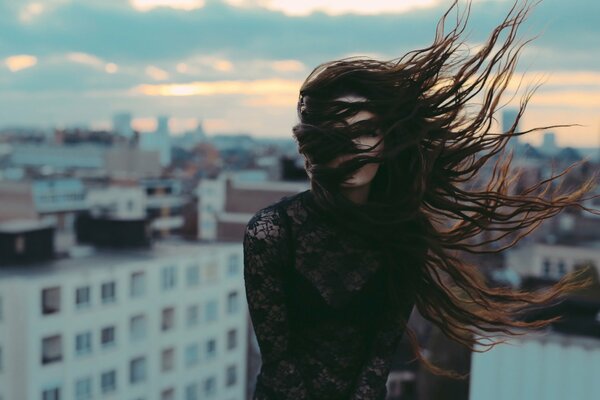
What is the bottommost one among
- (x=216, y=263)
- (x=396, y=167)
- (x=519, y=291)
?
(x=216, y=263)

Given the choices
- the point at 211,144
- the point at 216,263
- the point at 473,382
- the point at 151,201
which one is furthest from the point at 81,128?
the point at 473,382

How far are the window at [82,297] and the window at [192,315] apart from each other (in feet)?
13.3

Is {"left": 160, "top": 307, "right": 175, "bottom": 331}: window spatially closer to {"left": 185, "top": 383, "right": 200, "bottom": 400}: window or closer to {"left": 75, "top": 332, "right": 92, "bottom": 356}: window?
{"left": 185, "top": 383, "right": 200, "bottom": 400}: window

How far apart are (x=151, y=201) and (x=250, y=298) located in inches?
1535

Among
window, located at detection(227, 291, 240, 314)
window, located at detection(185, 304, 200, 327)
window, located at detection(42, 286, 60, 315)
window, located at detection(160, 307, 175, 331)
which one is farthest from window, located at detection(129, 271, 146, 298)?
window, located at detection(227, 291, 240, 314)

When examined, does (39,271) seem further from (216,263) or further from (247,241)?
(247,241)

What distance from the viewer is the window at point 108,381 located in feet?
61.1

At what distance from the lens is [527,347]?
2908mm

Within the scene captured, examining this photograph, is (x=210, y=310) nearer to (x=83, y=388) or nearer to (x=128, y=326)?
(x=128, y=326)

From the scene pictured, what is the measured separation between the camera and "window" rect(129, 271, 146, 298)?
62.3 ft

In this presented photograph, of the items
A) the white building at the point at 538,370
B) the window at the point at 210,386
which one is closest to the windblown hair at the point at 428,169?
Answer: the white building at the point at 538,370

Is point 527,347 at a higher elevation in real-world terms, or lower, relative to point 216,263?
higher

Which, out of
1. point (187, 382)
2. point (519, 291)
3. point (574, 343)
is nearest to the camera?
point (519, 291)

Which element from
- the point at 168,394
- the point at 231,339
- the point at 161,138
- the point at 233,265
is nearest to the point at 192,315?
the point at 231,339
